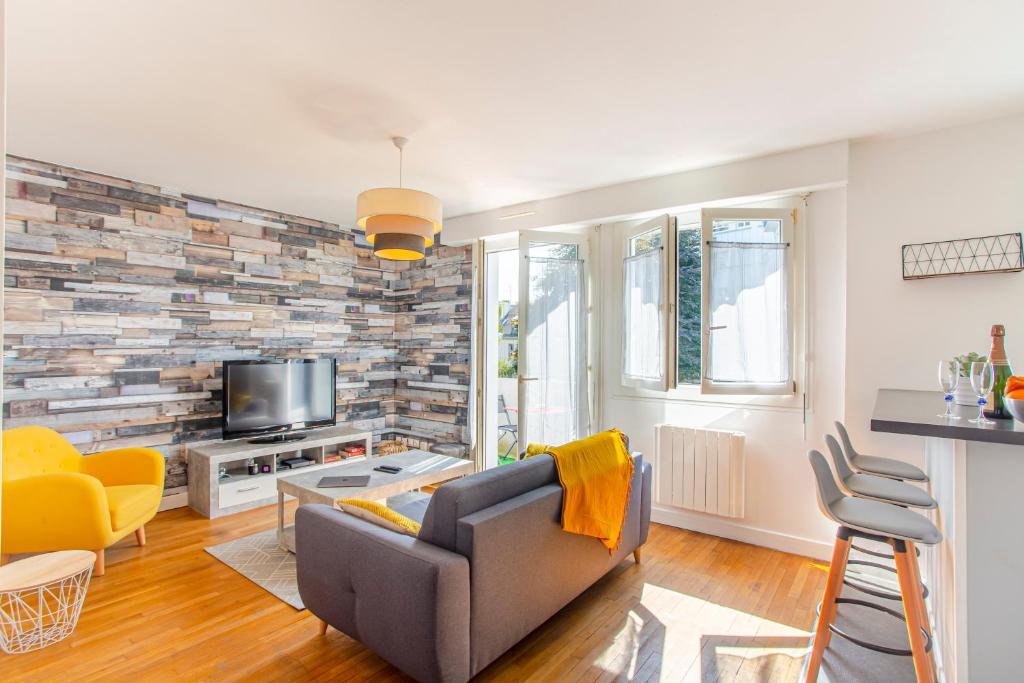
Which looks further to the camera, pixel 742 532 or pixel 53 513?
pixel 742 532

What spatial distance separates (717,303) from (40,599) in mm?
3894

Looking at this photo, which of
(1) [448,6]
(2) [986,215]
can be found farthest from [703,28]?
(2) [986,215]

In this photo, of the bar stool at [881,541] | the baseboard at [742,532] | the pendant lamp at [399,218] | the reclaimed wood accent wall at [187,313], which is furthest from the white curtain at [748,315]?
the reclaimed wood accent wall at [187,313]

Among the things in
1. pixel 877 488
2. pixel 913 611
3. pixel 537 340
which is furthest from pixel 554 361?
pixel 913 611

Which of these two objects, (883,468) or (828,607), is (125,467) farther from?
(883,468)

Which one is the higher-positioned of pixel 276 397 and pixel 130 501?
pixel 276 397

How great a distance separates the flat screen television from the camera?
4289 millimetres

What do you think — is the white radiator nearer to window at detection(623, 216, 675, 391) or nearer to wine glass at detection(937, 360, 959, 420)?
window at detection(623, 216, 675, 391)

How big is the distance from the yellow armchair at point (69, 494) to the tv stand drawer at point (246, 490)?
0.60m

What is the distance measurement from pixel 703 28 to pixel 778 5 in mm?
266

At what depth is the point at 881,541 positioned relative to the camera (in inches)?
75.7

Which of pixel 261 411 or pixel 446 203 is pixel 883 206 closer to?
pixel 446 203

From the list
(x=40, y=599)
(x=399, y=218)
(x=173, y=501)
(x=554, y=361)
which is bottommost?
(x=173, y=501)

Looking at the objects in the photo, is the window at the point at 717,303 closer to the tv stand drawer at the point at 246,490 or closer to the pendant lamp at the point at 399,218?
the pendant lamp at the point at 399,218
